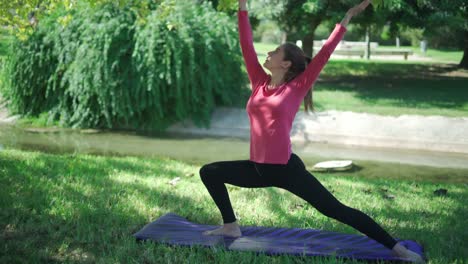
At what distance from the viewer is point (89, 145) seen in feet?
38.3

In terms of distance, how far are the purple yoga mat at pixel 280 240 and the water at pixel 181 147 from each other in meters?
5.65

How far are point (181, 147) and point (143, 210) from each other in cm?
649

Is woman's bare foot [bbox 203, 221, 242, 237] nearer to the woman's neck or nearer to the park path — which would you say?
the woman's neck

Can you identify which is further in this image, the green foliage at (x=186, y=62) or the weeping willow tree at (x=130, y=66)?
the weeping willow tree at (x=130, y=66)

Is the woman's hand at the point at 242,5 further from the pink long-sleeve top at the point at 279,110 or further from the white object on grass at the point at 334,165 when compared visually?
the white object on grass at the point at 334,165

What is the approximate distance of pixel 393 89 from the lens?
17.9m

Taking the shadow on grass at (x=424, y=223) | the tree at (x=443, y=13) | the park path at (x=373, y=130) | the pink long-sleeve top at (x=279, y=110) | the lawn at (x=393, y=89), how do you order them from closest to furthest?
the pink long-sleeve top at (x=279, y=110) → the shadow on grass at (x=424, y=223) → the park path at (x=373, y=130) → the lawn at (x=393, y=89) → the tree at (x=443, y=13)

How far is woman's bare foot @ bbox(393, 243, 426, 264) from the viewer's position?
3.79m

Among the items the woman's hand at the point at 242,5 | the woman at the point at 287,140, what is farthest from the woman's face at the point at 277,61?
the woman's hand at the point at 242,5

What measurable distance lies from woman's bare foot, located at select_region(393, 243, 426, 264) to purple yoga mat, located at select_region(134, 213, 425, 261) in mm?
52

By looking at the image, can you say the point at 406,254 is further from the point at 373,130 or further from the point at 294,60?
the point at 373,130

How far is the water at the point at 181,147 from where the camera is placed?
10.6 meters

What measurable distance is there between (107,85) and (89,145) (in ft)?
6.00

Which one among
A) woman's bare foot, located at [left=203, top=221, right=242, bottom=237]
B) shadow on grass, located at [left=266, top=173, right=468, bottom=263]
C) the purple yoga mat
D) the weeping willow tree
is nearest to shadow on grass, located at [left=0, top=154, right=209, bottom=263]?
the purple yoga mat
